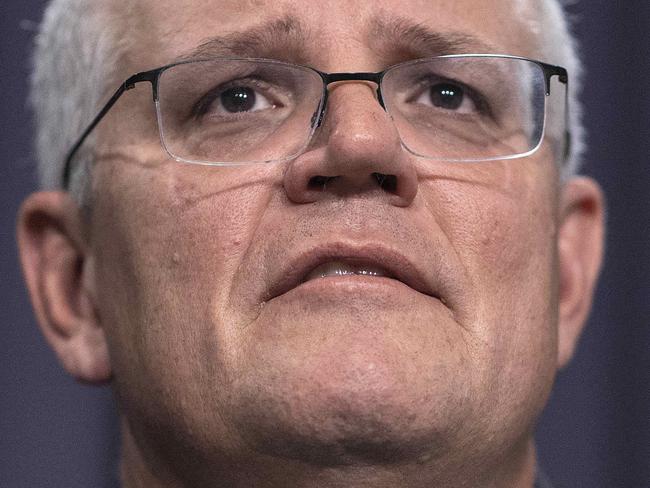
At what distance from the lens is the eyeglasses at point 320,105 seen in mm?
1240

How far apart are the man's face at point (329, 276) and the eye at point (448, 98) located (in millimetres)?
56

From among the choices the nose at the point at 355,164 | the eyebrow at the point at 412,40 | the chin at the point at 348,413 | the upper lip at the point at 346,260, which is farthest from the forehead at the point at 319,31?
the chin at the point at 348,413

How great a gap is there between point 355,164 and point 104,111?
45 centimetres

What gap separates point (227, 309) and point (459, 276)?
294 millimetres

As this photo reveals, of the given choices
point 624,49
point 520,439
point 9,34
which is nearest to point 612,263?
point 624,49

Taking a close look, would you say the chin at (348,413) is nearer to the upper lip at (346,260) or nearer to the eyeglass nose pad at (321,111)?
the upper lip at (346,260)

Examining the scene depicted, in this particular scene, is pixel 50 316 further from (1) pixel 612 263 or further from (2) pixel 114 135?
(1) pixel 612 263

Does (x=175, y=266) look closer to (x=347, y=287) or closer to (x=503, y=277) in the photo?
(x=347, y=287)

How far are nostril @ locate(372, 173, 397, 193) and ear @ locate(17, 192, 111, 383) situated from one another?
20.0 inches

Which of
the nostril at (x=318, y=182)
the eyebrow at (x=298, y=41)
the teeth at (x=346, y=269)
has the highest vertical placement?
the eyebrow at (x=298, y=41)

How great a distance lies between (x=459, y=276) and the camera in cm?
117

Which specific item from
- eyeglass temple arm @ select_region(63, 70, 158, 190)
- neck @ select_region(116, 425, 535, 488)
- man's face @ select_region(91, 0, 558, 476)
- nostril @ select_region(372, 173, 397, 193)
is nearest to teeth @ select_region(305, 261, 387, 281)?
man's face @ select_region(91, 0, 558, 476)

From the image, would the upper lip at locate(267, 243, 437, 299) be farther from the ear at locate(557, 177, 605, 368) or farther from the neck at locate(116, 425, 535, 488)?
the ear at locate(557, 177, 605, 368)

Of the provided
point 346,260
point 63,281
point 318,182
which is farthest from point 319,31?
point 63,281
